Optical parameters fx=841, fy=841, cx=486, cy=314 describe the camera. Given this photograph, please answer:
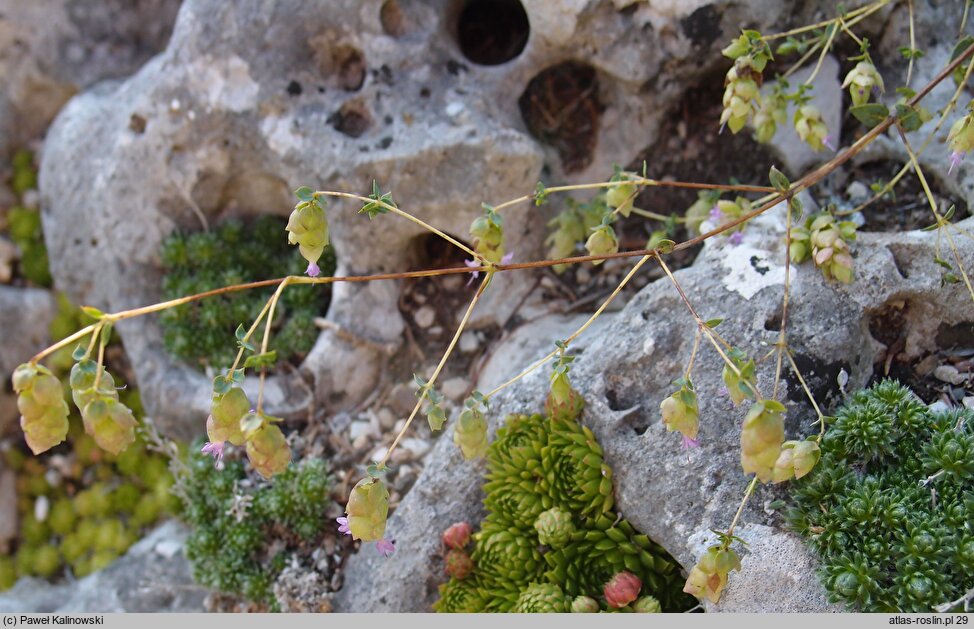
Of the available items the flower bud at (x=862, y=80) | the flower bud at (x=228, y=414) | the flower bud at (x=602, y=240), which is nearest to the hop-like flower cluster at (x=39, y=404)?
the flower bud at (x=228, y=414)

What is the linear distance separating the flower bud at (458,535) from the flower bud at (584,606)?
533mm

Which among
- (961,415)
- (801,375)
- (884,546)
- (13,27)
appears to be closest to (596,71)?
(801,375)

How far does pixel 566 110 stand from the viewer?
425 cm

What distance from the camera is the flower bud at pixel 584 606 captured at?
295 centimetres

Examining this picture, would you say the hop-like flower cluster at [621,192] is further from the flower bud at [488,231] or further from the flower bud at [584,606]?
the flower bud at [584,606]

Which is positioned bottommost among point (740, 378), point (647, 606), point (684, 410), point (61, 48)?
point (647, 606)

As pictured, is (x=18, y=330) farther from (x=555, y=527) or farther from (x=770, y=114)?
(x=770, y=114)

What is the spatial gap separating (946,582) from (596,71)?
9.00ft

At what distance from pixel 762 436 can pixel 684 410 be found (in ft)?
0.84

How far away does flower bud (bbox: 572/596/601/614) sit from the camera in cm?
295

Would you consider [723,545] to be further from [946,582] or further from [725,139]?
[725,139]

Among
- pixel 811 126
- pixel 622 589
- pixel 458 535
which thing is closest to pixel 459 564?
pixel 458 535

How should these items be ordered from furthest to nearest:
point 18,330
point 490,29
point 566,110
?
point 18,330 → point 490,29 → point 566,110

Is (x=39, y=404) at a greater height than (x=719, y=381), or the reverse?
(x=39, y=404)
